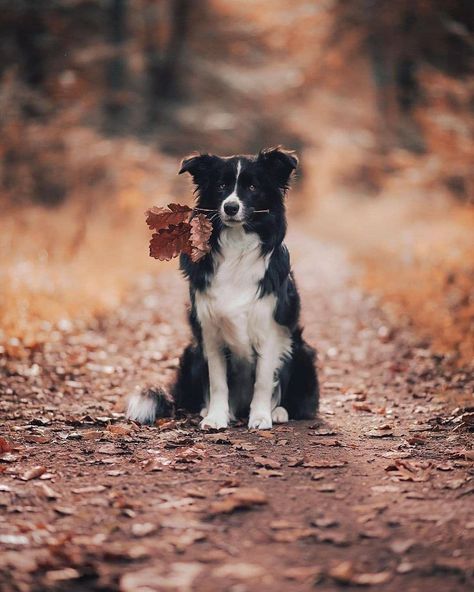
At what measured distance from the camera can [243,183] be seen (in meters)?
4.64

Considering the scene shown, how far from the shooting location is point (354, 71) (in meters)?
20.4

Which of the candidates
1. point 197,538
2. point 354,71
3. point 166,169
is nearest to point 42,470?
point 197,538

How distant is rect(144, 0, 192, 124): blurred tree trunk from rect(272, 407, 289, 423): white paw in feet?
47.8

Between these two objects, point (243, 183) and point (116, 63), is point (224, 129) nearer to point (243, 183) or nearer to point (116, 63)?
point (116, 63)

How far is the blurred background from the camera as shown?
9.38 m

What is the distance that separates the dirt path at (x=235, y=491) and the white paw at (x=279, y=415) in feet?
0.41

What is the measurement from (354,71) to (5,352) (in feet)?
53.6

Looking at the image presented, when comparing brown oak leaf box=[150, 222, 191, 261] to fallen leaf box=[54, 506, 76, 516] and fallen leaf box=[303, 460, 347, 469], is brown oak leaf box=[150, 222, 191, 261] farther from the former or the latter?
fallen leaf box=[54, 506, 76, 516]

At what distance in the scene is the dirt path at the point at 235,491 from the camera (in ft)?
8.84

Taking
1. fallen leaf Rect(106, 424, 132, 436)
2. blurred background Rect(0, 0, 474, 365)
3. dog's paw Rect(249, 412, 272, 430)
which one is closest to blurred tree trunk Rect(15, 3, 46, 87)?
blurred background Rect(0, 0, 474, 365)

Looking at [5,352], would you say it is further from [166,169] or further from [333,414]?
[166,169]

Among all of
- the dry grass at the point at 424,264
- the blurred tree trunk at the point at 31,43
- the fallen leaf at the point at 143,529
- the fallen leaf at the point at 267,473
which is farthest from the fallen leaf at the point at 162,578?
the blurred tree trunk at the point at 31,43

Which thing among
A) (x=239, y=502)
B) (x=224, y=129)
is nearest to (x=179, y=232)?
(x=239, y=502)

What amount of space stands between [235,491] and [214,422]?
52.4 inches
